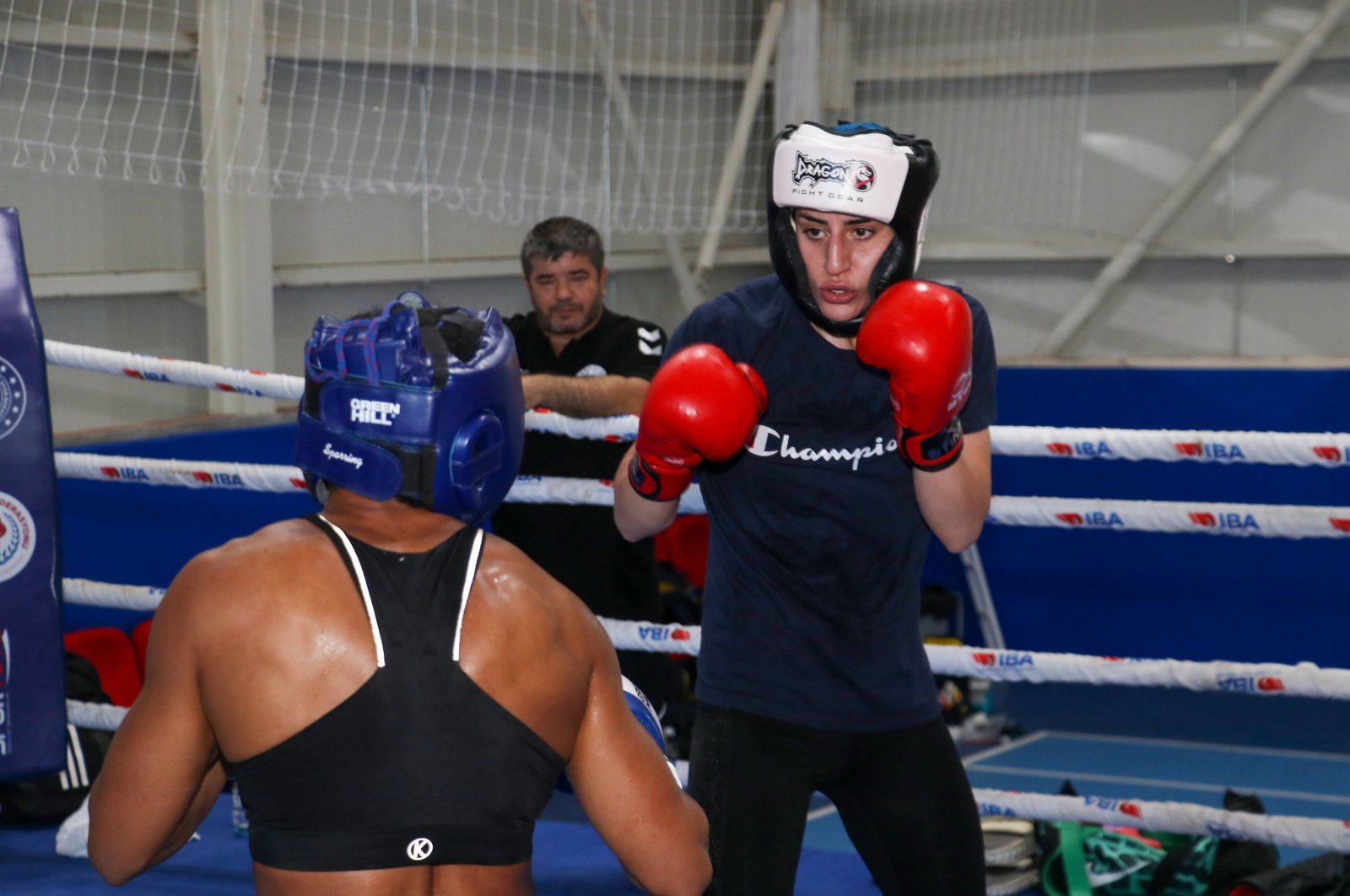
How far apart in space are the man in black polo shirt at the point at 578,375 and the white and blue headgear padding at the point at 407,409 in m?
2.02

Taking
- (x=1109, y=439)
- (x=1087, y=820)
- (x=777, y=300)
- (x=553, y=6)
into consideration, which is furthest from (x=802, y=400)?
(x=553, y=6)

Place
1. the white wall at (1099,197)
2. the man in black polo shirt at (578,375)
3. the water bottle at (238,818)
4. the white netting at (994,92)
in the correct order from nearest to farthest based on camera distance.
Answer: the water bottle at (238,818) → the man in black polo shirt at (578,375) → the white wall at (1099,197) → the white netting at (994,92)

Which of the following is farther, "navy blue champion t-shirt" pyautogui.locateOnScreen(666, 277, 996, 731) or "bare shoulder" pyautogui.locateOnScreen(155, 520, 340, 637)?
"navy blue champion t-shirt" pyautogui.locateOnScreen(666, 277, 996, 731)

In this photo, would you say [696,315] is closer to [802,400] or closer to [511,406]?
[802,400]

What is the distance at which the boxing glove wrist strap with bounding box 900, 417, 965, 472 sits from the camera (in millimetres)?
1929

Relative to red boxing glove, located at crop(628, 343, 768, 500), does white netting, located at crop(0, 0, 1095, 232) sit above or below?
above

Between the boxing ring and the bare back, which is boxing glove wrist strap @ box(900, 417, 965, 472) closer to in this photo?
the bare back

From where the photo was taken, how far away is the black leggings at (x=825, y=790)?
1.97 meters

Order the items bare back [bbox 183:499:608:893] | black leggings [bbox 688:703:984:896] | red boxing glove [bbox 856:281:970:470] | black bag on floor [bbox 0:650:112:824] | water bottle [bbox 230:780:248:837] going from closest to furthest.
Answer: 1. bare back [bbox 183:499:608:893]
2. red boxing glove [bbox 856:281:970:470]
3. black leggings [bbox 688:703:984:896]
4. water bottle [bbox 230:780:248:837]
5. black bag on floor [bbox 0:650:112:824]

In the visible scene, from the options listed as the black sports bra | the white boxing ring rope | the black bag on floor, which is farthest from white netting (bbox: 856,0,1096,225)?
the black sports bra

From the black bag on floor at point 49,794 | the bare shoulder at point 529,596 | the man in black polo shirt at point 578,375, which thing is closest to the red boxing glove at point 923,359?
the bare shoulder at point 529,596

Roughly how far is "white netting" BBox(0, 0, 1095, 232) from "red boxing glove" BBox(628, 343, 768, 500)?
9.01 ft

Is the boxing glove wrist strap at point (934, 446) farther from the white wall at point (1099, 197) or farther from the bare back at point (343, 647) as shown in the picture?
the white wall at point (1099, 197)

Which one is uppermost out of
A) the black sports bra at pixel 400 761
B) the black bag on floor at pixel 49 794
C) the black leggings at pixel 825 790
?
the black sports bra at pixel 400 761
